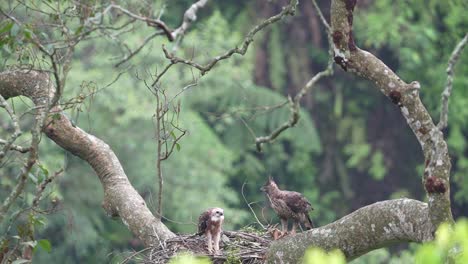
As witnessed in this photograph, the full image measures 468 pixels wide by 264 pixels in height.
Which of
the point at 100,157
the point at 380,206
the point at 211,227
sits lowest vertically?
the point at 380,206

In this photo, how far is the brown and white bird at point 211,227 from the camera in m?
7.96

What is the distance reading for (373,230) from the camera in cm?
627

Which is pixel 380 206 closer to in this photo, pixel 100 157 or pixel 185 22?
pixel 185 22

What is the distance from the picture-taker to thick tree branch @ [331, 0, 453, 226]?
5891 millimetres

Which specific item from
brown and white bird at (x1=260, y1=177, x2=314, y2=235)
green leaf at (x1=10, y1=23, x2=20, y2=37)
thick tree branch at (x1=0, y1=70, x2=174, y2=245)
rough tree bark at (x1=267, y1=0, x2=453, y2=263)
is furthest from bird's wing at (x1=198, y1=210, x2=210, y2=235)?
green leaf at (x1=10, y1=23, x2=20, y2=37)

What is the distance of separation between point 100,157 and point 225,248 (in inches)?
49.5

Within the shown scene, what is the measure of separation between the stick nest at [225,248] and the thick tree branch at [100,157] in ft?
0.42

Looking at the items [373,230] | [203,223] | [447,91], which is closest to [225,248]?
[203,223]

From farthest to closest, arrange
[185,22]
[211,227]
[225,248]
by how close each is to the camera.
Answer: [211,227], [225,248], [185,22]

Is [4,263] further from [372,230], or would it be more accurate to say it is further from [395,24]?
[395,24]

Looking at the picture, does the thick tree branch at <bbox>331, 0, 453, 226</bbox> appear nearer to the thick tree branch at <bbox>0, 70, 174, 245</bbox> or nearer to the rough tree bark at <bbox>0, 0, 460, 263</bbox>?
the rough tree bark at <bbox>0, 0, 460, 263</bbox>

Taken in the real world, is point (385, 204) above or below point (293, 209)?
below

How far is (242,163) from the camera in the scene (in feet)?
71.5

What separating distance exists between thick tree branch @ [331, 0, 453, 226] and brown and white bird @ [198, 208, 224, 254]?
198 cm
